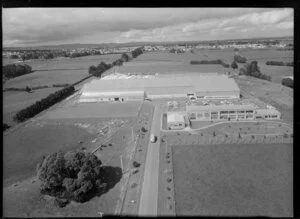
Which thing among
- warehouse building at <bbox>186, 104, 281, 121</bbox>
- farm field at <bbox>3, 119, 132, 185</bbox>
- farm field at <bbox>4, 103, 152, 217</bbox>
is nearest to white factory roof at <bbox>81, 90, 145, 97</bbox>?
farm field at <bbox>4, 103, 152, 217</bbox>

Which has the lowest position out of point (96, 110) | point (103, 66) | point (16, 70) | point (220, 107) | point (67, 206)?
point (67, 206)

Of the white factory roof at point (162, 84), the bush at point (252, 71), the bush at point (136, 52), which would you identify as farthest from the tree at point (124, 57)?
the bush at point (252, 71)

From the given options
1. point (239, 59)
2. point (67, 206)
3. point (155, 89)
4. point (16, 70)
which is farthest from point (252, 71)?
A: point (67, 206)

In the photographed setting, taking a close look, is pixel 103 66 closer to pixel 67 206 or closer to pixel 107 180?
pixel 107 180

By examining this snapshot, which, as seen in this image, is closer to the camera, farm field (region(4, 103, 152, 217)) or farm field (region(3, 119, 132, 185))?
farm field (region(4, 103, 152, 217))

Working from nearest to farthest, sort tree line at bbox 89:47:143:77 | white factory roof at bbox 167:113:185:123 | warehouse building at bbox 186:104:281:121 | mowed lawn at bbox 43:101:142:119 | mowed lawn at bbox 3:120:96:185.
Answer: mowed lawn at bbox 3:120:96:185
white factory roof at bbox 167:113:185:123
warehouse building at bbox 186:104:281:121
mowed lawn at bbox 43:101:142:119
tree line at bbox 89:47:143:77

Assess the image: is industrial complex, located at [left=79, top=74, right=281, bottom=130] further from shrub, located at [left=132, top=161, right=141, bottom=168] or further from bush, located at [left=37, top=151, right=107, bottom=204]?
bush, located at [left=37, top=151, right=107, bottom=204]
